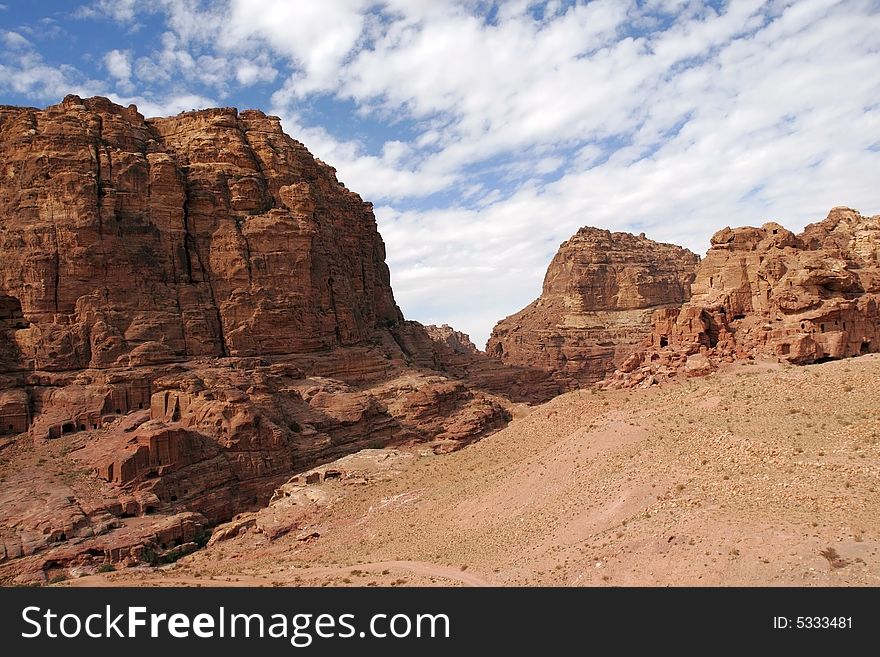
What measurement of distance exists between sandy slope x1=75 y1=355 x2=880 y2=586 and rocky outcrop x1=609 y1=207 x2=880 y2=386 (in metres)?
2.21

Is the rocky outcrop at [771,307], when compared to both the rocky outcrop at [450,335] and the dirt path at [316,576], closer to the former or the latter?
the dirt path at [316,576]

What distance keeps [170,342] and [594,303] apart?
78212 millimetres

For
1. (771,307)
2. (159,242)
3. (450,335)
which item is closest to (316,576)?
(771,307)

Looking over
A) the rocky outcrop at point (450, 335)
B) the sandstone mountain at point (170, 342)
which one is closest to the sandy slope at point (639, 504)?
the sandstone mountain at point (170, 342)

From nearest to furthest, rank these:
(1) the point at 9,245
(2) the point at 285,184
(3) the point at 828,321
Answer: (3) the point at 828,321 < (1) the point at 9,245 < (2) the point at 285,184

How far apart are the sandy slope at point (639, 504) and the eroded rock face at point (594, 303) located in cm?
6923

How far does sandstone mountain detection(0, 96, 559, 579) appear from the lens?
39906 millimetres

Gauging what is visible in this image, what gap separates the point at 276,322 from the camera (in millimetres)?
60781

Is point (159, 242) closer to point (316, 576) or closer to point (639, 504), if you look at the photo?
point (316, 576)

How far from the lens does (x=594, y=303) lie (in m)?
114

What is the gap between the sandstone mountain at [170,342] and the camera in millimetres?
39906
